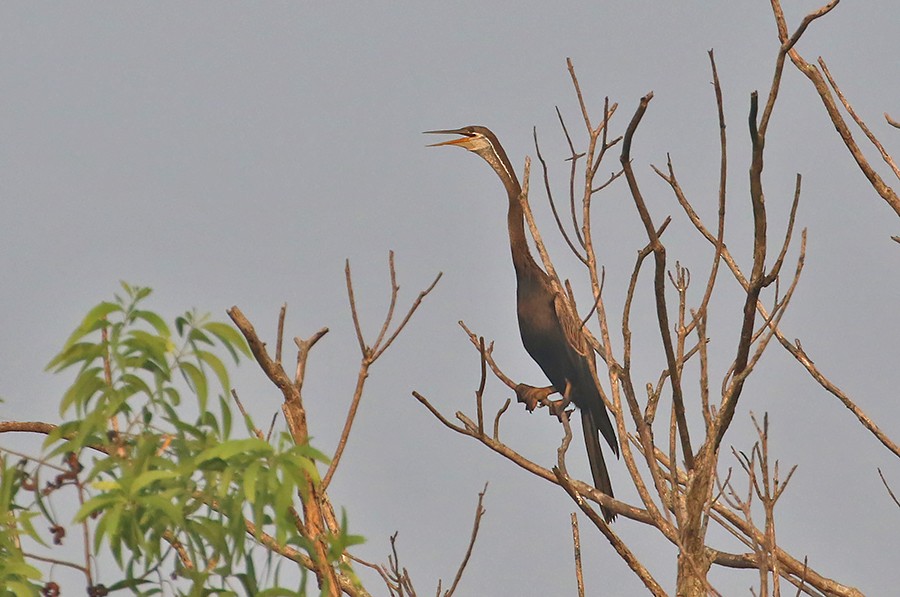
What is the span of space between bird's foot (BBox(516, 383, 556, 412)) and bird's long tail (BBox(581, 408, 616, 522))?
39cm

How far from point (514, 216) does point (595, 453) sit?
1.75 meters

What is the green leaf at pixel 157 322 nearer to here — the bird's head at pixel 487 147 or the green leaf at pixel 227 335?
the green leaf at pixel 227 335

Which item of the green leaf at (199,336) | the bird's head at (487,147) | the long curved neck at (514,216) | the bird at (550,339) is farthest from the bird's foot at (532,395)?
the green leaf at (199,336)

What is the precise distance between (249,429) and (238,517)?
13.9 inches

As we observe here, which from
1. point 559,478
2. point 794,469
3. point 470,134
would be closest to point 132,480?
point 559,478

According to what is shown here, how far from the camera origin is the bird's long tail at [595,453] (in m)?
7.20

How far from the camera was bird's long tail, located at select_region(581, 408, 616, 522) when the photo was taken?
720 cm

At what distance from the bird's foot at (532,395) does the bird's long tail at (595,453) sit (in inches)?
15.5

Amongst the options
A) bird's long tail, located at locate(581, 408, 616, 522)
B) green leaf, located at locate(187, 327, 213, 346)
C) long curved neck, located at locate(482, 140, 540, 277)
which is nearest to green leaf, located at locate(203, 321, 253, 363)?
green leaf, located at locate(187, 327, 213, 346)

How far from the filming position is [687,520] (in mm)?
3943

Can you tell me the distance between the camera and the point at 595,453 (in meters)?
7.32

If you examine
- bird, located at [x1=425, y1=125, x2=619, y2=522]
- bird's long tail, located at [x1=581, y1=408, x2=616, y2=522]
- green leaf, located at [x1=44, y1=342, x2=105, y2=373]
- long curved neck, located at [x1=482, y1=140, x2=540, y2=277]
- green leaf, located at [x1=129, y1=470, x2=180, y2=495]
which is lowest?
green leaf, located at [x1=129, y1=470, x2=180, y2=495]

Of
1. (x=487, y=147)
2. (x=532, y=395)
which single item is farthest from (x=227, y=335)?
(x=487, y=147)

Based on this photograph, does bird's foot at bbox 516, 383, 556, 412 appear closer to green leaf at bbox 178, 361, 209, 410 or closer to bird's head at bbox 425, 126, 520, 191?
bird's head at bbox 425, 126, 520, 191
